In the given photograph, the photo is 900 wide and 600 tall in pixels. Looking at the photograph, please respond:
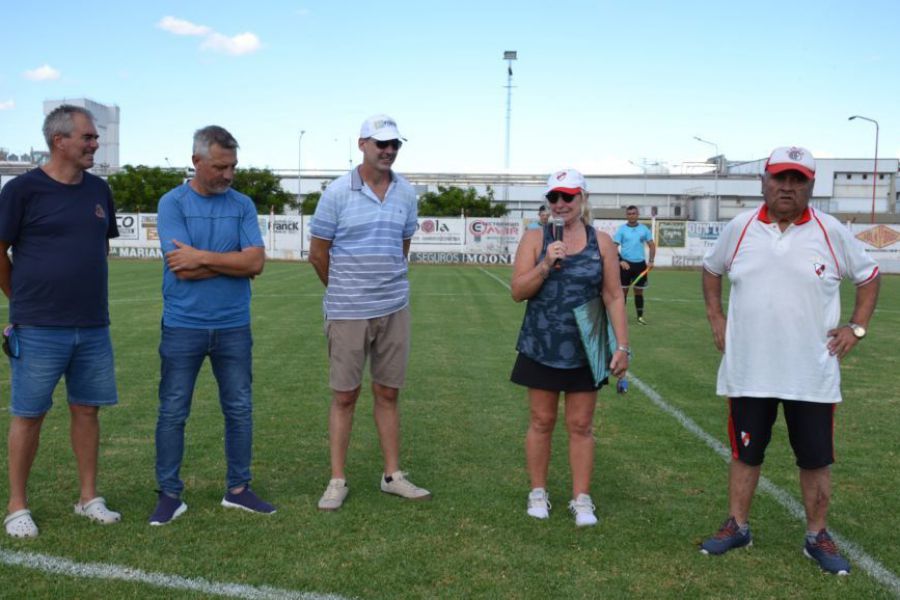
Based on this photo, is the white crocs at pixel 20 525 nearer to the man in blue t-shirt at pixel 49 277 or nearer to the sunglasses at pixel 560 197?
the man in blue t-shirt at pixel 49 277

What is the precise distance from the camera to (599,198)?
8094cm

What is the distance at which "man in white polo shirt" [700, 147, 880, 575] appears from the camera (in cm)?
386

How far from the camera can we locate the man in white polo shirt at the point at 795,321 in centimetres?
386

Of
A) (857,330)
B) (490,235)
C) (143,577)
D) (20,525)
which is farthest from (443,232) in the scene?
(143,577)

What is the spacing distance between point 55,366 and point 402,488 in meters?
1.98

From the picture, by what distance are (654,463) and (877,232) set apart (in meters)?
34.4

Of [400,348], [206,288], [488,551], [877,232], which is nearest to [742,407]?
[488,551]

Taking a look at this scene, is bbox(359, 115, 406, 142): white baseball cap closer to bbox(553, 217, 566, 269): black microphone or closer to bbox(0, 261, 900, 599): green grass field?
bbox(553, 217, 566, 269): black microphone

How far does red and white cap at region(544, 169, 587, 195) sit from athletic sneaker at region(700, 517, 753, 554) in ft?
5.97

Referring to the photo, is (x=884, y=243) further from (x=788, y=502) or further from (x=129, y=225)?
(x=788, y=502)

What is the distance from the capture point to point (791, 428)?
13.3 feet

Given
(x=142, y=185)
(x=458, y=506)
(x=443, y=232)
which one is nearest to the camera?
(x=458, y=506)

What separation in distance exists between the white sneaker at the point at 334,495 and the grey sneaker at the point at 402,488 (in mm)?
249

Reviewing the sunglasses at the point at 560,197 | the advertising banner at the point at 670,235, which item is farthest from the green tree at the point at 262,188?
the sunglasses at the point at 560,197
